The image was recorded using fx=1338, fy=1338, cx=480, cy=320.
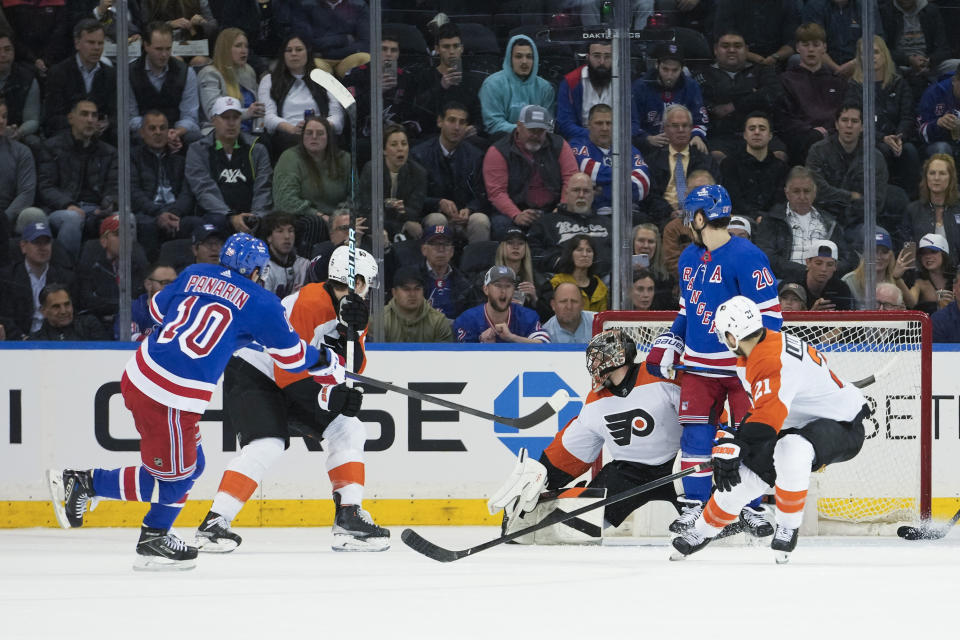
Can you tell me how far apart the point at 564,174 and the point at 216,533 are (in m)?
2.47

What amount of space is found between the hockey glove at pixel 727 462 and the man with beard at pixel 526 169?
223 cm

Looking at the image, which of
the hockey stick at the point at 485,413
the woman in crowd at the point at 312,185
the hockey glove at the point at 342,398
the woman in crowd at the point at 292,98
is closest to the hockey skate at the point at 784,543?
the hockey stick at the point at 485,413

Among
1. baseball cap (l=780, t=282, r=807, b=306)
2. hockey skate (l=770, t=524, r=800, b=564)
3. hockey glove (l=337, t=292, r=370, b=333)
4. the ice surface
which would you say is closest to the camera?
the ice surface

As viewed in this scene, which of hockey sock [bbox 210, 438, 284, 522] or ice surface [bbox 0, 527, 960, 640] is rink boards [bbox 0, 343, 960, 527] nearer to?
ice surface [bbox 0, 527, 960, 640]

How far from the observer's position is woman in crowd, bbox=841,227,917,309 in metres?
6.12

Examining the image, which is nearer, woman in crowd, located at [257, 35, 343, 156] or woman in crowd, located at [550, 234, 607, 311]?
woman in crowd, located at [550, 234, 607, 311]

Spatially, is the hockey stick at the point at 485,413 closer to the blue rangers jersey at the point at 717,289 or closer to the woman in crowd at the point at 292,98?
the blue rangers jersey at the point at 717,289

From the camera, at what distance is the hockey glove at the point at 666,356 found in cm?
508

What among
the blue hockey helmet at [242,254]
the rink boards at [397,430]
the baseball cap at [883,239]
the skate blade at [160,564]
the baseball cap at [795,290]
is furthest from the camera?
the baseball cap at [883,239]

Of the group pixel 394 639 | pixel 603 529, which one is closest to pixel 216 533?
pixel 603 529

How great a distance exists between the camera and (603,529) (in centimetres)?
531

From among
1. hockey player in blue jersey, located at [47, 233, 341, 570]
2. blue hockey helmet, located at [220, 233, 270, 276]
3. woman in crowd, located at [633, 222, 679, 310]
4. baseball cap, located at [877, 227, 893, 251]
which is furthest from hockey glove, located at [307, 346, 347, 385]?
baseball cap, located at [877, 227, 893, 251]

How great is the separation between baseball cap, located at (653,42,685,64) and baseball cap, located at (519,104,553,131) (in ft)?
1.89

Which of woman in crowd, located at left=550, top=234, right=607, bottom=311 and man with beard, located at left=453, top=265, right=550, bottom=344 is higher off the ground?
woman in crowd, located at left=550, top=234, right=607, bottom=311
